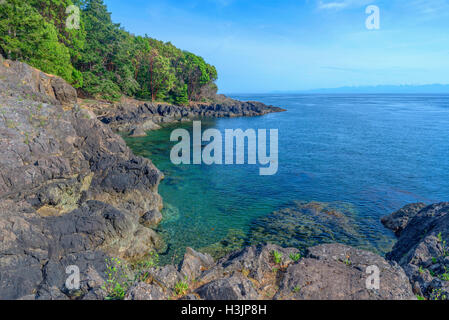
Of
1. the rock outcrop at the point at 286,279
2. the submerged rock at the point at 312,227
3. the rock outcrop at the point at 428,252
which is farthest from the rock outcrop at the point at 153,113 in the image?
the rock outcrop at the point at 428,252

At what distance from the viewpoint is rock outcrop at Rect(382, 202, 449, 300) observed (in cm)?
891

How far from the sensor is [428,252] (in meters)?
12.0

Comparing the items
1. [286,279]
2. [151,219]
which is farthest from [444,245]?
[151,219]

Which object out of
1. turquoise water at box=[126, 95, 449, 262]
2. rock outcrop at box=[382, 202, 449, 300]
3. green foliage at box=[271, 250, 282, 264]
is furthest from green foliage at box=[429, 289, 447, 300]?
turquoise water at box=[126, 95, 449, 262]

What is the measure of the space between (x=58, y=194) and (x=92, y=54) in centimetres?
4937

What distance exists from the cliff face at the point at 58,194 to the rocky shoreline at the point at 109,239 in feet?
0.22

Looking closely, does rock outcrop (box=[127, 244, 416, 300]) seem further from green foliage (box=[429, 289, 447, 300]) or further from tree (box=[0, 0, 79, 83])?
tree (box=[0, 0, 79, 83])

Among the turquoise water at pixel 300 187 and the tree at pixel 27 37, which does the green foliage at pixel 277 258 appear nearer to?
the turquoise water at pixel 300 187

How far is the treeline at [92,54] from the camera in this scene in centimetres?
3772

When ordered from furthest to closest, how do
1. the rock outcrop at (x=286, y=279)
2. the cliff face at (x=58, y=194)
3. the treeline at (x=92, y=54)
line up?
the treeline at (x=92, y=54), the cliff face at (x=58, y=194), the rock outcrop at (x=286, y=279)

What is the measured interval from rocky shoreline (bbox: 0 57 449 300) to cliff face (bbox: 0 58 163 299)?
2.6 inches

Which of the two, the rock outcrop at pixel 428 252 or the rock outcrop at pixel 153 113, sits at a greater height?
the rock outcrop at pixel 153 113
